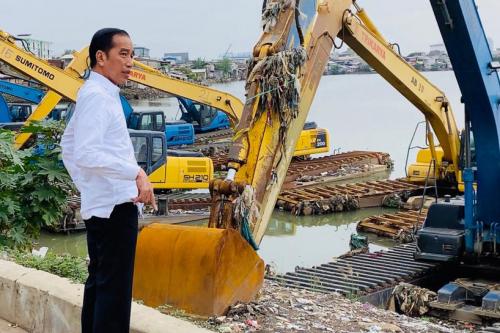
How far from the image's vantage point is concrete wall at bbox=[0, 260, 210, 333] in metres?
4.02

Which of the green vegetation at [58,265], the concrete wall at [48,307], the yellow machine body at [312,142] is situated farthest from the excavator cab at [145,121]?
the concrete wall at [48,307]

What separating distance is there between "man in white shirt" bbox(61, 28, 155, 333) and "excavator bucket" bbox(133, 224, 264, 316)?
1.27 metres

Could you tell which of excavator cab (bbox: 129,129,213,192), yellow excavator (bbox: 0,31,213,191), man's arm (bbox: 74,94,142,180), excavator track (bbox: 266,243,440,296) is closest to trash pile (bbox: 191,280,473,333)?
man's arm (bbox: 74,94,142,180)

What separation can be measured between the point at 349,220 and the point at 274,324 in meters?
14.4

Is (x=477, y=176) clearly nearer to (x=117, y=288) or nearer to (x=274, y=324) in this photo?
(x=274, y=324)

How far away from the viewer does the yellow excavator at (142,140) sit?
16.9 m

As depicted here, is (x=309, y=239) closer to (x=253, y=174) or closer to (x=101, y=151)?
(x=253, y=174)

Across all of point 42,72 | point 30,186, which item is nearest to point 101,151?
point 30,186

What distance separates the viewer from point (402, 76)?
11.6 meters

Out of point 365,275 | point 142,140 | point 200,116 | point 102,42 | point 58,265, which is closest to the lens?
point 102,42

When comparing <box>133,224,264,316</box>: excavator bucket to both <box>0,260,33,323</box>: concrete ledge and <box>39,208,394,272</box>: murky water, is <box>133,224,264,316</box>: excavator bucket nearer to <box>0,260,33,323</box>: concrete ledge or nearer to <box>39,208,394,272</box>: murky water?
<box>0,260,33,323</box>: concrete ledge

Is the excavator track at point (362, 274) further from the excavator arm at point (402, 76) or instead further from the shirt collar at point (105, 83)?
the shirt collar at point (105, 83)

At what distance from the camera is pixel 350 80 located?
149 meters

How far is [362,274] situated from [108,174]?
7399 millimetres
